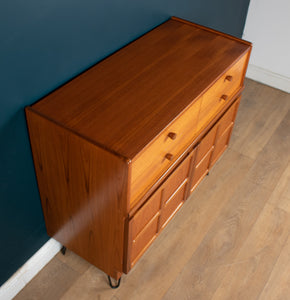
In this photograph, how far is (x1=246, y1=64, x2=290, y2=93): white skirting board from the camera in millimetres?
2631

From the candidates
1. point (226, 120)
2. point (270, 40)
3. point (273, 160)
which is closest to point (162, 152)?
point (226, 120)

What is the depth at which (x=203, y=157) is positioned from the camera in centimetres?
169

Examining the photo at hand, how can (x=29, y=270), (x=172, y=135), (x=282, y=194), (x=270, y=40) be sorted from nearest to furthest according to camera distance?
(x=172, y=135)
(x=29, y=270)
(x=282, y=194)
(x=270, y=40)

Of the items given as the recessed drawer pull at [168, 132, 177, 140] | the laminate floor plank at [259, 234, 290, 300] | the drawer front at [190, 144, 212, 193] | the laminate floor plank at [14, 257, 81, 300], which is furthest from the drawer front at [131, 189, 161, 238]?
the laminate floor plank at [259, 234, 290, 300]

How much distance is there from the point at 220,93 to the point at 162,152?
434 mm

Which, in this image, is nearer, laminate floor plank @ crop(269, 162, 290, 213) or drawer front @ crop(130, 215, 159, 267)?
drawer front @ crop(130, 215, 159, 267)

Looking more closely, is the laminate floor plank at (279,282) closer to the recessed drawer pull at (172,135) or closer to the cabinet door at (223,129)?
the cabinet door at (223,129)

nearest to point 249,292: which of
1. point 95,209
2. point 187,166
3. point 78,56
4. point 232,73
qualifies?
point 187,166

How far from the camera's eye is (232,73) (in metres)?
1.58

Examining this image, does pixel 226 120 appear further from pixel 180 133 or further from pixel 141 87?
pixel 141 87

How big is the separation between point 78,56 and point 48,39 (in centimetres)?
16

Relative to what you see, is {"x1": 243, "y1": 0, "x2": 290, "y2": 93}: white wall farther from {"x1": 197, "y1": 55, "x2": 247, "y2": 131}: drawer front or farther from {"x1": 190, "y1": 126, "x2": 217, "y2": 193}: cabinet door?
{"x1": 190, "y1": 126, "x2": 217, "y2": 193}: cabinet door

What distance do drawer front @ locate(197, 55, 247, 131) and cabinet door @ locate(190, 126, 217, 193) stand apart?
0.07 meters

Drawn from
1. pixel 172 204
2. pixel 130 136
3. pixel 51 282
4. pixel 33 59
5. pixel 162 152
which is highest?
pixel 33 59
